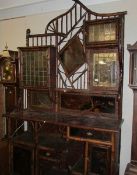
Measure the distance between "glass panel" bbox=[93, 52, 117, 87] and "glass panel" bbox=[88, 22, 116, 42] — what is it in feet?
0.58

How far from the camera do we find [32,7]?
118 inches

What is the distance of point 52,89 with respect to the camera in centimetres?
277

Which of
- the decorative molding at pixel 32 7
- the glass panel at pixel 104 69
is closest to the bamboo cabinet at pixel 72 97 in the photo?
the glass panel at pixel 104 69

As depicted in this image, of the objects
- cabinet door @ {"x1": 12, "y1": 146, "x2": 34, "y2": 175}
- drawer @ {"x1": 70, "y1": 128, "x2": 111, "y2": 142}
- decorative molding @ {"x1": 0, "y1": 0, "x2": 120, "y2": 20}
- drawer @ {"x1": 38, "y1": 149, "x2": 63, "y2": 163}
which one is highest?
decorative molding @ {"x1": 0, "y1": 0, "x2": 120, "y2": 20}

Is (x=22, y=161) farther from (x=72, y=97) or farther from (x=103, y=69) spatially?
(x=103, y=69)

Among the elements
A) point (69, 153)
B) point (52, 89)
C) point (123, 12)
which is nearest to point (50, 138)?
point (69, 153)

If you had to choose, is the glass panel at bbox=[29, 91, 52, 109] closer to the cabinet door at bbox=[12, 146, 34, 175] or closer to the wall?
the cabinet door at bbox=[12, 146, 34, 175]

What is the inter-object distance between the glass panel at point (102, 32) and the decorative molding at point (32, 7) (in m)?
0.35

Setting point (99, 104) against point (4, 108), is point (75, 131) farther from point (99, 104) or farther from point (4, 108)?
point (4, 108)

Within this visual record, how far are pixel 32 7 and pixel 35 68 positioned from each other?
90 cm

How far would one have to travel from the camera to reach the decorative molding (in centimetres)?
275

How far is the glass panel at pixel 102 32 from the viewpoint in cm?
236

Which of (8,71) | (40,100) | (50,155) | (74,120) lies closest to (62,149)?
(50,155)

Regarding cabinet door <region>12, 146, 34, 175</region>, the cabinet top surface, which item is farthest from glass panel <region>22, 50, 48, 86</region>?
cabinet door <region>12, 146, 34, 175</region>
